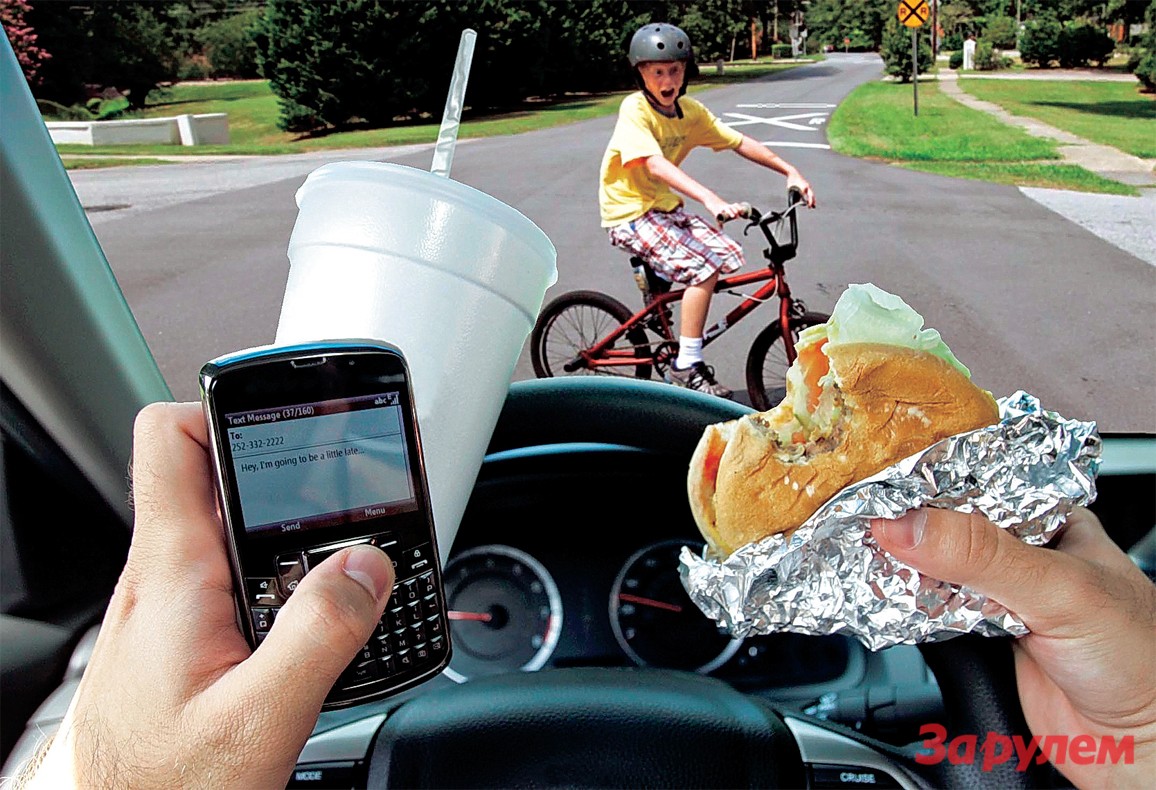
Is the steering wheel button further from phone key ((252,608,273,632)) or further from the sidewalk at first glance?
the sidewalk

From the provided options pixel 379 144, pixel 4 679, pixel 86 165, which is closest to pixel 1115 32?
pixel 379 144

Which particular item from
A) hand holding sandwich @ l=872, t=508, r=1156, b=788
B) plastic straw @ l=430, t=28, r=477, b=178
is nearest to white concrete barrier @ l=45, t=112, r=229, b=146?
plastic straw @ l=430, t=28, r=477, b=178

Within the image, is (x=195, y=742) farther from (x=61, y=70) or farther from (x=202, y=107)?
(x=202, y=107)

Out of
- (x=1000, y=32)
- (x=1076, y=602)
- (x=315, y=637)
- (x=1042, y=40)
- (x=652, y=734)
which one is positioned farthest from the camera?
(x=1000, y=32)

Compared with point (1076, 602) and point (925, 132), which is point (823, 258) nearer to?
point (925, 132)

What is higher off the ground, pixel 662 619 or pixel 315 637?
pixel 315 637

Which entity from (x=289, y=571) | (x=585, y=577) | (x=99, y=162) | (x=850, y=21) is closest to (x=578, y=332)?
(x=850, y=21)
